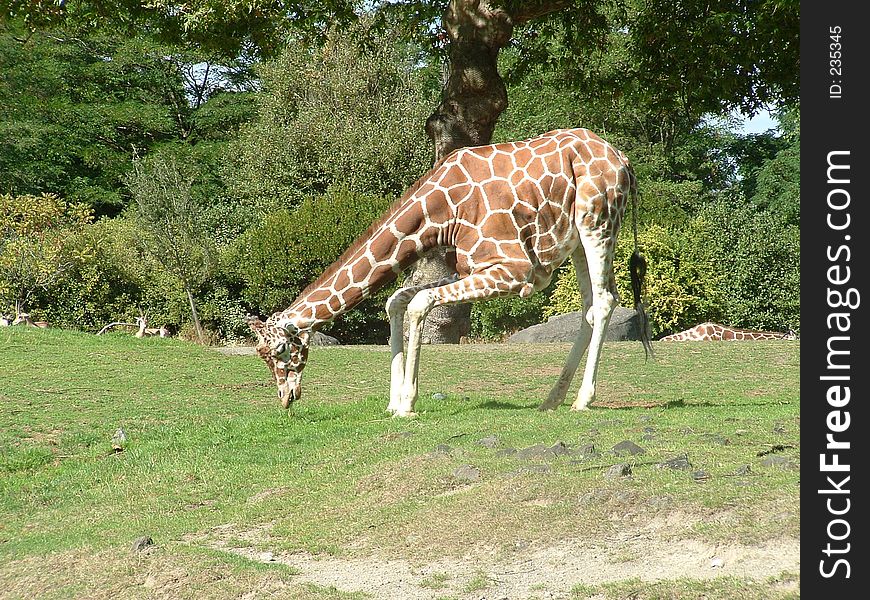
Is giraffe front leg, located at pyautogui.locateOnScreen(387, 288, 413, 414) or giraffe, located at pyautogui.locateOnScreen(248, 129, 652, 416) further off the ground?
giraffe, located at pyautogui.locateOnScreen(248, 129, 652, 416)

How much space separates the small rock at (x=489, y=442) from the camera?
24.8 ft

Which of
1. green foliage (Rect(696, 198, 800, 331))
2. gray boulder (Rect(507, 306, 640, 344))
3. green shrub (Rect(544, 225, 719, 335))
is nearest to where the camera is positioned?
gray boulder (Rect(507, 306, 640, 344))

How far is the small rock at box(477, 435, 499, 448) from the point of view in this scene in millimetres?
7570

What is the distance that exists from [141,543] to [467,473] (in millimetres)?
2164

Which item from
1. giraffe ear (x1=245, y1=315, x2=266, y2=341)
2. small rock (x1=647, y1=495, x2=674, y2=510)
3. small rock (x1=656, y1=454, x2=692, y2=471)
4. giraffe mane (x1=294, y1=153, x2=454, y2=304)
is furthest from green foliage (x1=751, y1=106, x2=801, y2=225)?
small rock (x1=647, y1=495, x2=674, y2=510)

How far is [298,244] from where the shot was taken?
2367 cm

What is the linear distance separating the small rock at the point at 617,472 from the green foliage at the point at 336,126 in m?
23.4

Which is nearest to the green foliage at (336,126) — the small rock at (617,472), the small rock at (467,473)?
the small rock at (467,473)

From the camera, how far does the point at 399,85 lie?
3145 cm

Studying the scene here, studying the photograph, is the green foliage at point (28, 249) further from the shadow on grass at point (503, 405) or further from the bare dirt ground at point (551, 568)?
the bare dirt ground at point (551, 568)

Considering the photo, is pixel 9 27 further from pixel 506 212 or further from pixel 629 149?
pixel 506 212

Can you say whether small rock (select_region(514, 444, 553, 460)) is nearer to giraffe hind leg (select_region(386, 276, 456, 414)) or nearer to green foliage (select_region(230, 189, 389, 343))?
giraffe hind leg (select_region(386, 276, 456, 414))

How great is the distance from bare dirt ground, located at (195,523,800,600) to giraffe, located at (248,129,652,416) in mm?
3731

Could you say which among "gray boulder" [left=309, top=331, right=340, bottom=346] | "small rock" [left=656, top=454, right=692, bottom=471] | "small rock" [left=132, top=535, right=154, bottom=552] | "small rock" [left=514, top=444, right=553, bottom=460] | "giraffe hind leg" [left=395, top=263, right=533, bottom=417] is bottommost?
"small rock" [left=132, top=535, right=154, bottom=552]
